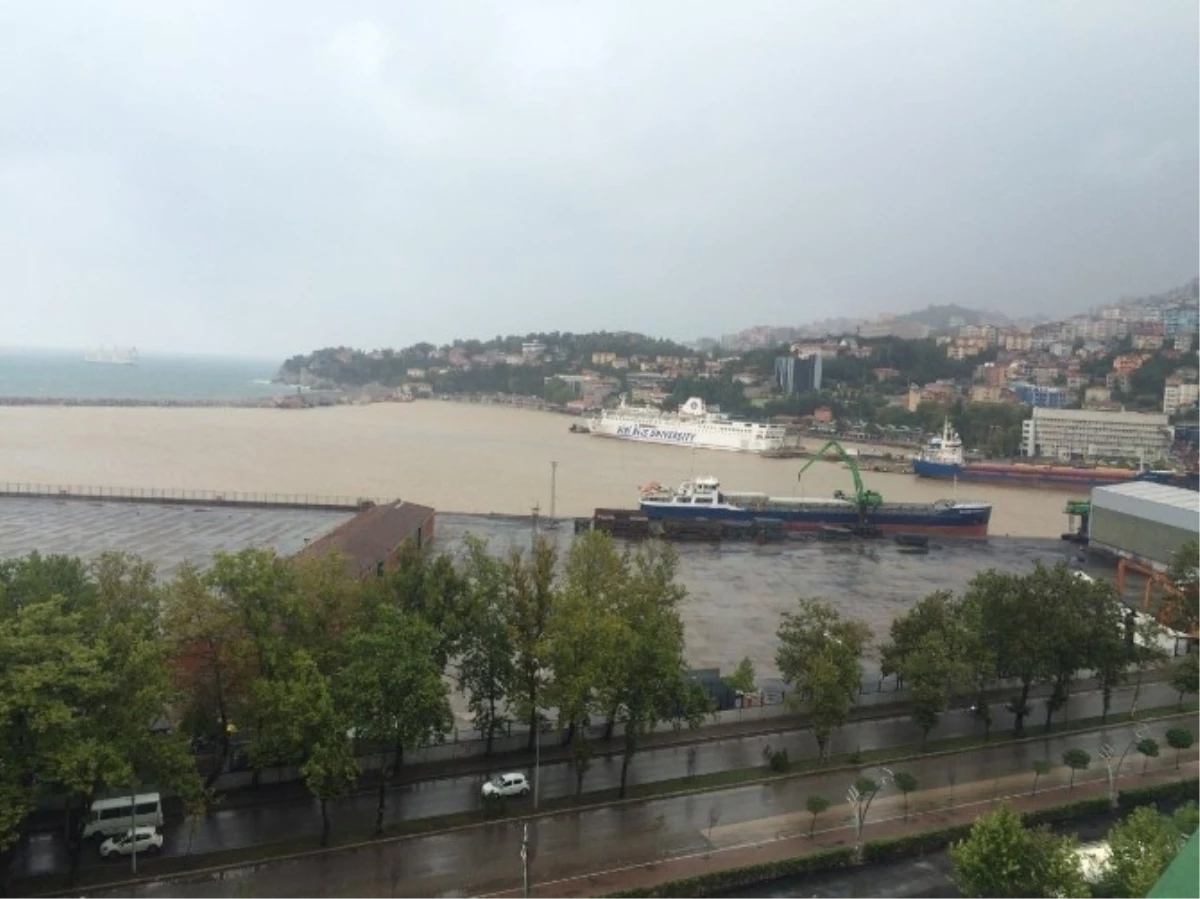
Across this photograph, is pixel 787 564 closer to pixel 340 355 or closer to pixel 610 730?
pixel 610 730

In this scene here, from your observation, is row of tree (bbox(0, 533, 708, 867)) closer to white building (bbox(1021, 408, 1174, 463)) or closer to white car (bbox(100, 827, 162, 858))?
white car (bbox(100, 827, 162, 858))

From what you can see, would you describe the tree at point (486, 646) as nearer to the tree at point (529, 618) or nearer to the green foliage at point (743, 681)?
the tree at point (529, 618)

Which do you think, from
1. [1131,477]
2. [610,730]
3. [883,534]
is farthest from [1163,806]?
[1131,477]

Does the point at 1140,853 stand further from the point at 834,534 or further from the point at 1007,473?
the point at 1007,473

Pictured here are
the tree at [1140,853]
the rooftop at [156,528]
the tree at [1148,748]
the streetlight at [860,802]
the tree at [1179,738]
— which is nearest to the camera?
the tree at [1140,853]

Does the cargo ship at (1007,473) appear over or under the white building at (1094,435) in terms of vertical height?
under

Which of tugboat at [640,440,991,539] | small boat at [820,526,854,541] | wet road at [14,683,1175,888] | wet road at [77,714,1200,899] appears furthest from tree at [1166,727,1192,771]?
tugboat at [640,440,991,539]

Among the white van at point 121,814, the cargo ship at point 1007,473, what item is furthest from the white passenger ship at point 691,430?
the white van at point 121,814
